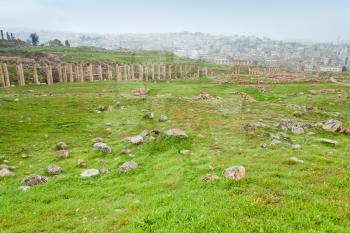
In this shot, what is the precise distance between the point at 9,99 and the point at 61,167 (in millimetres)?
23556

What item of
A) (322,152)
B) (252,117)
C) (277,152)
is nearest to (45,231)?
(277,152)

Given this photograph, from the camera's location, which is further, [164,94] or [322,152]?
[164,94]

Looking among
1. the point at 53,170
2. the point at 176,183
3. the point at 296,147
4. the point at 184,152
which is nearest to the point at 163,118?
the point at 184,152

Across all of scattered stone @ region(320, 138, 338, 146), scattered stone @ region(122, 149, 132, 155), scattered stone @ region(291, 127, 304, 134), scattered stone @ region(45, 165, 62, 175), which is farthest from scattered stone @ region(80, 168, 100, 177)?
scattered stone @ region(291, 127, 304, 134)

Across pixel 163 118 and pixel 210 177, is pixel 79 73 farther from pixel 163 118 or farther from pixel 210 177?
pixel 210 177

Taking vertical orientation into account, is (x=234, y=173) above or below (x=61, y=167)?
above

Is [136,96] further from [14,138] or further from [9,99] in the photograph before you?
[14,138]

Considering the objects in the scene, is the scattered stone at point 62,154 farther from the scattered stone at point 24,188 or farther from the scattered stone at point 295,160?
the scattered stone at point 295,160

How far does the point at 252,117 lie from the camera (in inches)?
1113

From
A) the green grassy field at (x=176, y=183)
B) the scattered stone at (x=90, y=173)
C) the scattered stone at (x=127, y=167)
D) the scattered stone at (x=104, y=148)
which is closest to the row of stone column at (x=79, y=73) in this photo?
the green grassy field at (x=176, y=183)

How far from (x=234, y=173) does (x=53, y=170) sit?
8.96 metres

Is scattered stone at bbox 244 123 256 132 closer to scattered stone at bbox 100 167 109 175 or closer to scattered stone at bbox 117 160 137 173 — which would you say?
scattered stone at bbox 117 160 137 173

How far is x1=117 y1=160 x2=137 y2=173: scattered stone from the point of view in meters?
15.3

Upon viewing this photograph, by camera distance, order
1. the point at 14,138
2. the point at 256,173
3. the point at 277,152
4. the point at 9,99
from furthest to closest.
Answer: the point at 9,99
the point at 14,138
the point at 277,152
the point at 256,173
